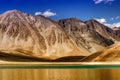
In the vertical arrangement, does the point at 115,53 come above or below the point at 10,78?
above

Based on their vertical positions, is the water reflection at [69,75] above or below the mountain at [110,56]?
below

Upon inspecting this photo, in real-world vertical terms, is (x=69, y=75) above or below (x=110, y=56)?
below

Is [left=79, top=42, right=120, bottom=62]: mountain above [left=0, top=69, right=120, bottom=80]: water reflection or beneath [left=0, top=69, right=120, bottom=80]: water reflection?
above

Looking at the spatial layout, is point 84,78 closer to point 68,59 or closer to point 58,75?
point 58,75

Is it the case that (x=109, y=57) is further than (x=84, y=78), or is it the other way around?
(x=109, y=57)

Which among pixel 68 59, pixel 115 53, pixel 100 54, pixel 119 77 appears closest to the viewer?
pixel 119 77

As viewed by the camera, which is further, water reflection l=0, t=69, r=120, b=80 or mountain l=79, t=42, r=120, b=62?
mountain l=79, t=42, r=120, b=62

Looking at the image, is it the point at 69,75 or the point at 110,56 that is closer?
the point at 69,75

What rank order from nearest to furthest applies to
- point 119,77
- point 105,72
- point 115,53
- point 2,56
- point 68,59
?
point 119,77 → point 105,72 → point 115,53 → point 2,56 → point 68,59

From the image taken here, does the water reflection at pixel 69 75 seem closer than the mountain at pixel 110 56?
Yes

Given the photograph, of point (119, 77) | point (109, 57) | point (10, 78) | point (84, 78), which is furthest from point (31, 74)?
point (109, 57)
